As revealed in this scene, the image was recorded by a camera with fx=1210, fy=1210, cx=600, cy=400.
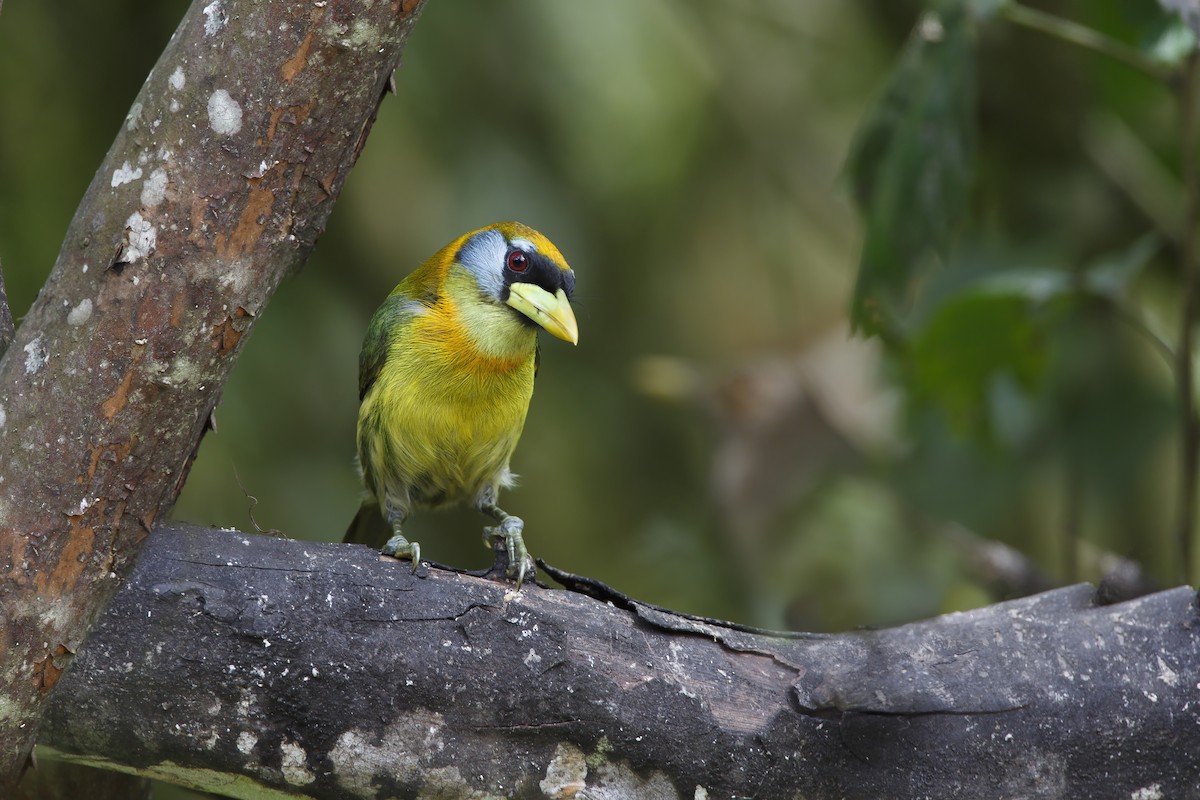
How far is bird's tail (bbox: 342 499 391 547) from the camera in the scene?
3.08 metres

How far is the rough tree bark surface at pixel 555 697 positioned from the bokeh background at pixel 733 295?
1.45 meters

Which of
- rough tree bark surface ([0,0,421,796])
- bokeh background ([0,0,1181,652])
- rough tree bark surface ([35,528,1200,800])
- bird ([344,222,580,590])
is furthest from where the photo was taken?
bokeh background ([0,0,1181,652])

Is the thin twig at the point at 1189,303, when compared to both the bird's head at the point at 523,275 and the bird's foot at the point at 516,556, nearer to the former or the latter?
the bird's head at the point at 523,275

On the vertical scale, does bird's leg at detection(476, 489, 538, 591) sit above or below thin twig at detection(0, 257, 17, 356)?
below

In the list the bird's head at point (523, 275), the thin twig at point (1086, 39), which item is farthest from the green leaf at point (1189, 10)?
the bird's head at point (523, 275)

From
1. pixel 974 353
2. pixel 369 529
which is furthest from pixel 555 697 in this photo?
pixel 974 353

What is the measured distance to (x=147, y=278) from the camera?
1.65 metres

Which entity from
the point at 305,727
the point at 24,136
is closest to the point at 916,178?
the point at 305,727

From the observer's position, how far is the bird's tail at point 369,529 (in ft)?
10.1

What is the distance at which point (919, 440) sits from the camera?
4.06 metres

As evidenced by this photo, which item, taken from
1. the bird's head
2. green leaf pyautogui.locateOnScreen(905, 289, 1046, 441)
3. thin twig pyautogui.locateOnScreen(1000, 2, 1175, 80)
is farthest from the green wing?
thin twig pyautogui.locateOnScreen(1000, 2, 1175, 80)

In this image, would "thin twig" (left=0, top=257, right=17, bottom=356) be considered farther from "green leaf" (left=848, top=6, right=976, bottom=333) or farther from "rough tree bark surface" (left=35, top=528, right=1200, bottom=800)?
"green leaf" (left=848, top=6, right=976, bottom=333)

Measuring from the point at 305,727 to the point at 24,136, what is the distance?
3330 mm

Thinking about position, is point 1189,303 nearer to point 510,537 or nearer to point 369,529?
point 510,537
